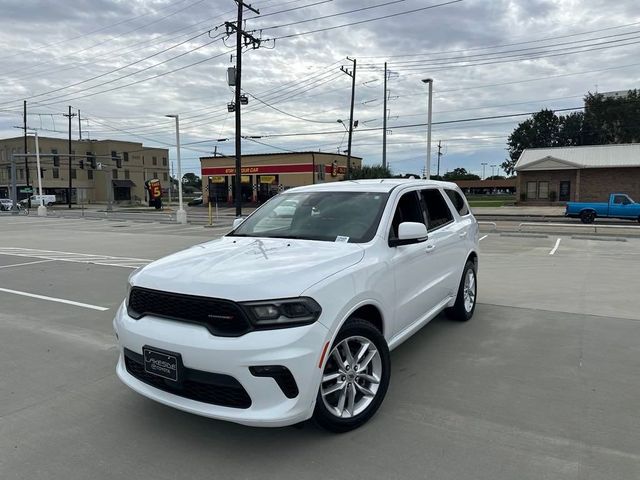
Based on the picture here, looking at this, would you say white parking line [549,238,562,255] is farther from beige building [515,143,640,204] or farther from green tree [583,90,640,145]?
green tree [583,90,640,145]

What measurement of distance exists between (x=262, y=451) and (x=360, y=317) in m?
1.16

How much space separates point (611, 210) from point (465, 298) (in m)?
26.0

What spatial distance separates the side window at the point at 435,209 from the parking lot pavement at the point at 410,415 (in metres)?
1.28

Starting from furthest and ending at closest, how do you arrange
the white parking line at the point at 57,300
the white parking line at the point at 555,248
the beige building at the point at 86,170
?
the beige building at the point at 86,170 < the white parking line at the point at 555,248 < the white parking line at the point at 57,300

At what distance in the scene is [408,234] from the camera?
393cm

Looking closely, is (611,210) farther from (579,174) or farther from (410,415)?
(410,415)

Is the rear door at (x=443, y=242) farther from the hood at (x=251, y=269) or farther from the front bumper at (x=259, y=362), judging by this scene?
the front bumper at (x=259, y=362)

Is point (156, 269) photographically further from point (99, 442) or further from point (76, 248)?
point (76, 248)

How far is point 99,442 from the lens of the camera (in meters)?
3.24

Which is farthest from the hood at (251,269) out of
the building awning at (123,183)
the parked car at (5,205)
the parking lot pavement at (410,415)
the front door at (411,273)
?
the building awning at (123,183)

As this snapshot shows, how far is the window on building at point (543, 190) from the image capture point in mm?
45188

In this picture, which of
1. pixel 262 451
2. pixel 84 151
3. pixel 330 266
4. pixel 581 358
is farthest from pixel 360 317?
pixel 84 151

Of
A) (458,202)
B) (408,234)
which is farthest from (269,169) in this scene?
(408,234)

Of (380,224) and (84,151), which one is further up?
(84,151)
